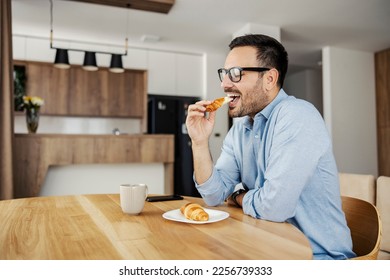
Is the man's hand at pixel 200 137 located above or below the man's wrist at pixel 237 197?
above

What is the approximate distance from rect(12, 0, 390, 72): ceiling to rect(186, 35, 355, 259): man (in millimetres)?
2755

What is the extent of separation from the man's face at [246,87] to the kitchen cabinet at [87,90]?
4.20 metres

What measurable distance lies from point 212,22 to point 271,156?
3577mm

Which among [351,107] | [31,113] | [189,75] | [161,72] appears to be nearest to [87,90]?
[161,72]

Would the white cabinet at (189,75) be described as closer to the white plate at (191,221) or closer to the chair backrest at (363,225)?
the chair backrest at (363,225)

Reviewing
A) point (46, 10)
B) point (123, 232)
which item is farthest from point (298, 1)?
point (123, 232)

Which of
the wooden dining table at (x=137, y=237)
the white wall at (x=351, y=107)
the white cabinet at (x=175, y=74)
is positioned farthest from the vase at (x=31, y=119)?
the white wall at (x=351, y=107)

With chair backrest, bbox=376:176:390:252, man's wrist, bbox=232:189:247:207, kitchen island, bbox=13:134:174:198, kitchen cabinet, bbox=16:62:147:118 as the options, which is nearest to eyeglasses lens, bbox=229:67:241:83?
man's wrist, bbox=232:189:247:207

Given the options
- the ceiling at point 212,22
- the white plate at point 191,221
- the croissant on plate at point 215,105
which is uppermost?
the ceiling at point 212,22

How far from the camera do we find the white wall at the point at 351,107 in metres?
5.22

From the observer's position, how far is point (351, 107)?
5.34 metres

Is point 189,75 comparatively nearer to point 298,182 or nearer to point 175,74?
point 175,74

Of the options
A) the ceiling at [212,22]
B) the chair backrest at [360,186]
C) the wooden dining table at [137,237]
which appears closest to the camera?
the wooden dining table at [137,237]

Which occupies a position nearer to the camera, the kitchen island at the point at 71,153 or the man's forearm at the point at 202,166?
the man's forearm at the point at 202,166
